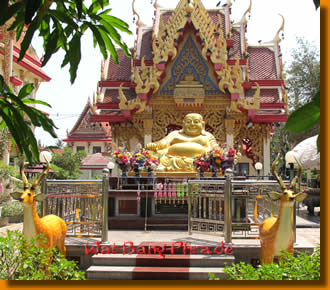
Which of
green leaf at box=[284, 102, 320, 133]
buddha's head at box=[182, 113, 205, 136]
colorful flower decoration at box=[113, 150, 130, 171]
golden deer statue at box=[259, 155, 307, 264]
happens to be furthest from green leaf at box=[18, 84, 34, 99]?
buddha's head at box=[182, 113, 205, 136]

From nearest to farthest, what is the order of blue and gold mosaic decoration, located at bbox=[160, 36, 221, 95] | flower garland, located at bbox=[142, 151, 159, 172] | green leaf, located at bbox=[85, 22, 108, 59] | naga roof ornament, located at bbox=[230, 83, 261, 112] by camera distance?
1. green leaf, located at bbox=[85, 22, 108, 59]
2. flower garland, located at bbox=[142, 151, 159, 172]
3. naga roof ornament, located at bbox=[230, 83, 261, 112]
4. blue and gold mosaic decoration, located at bbox=[160, 36, 221, 95]

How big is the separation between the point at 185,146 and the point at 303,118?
8.03 meters

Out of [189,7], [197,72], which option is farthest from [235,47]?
[189,7]

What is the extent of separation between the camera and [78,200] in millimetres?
5859

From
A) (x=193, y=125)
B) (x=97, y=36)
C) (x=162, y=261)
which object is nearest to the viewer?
(x=97, y=36)

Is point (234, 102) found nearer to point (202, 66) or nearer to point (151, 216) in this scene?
point (202, 66)

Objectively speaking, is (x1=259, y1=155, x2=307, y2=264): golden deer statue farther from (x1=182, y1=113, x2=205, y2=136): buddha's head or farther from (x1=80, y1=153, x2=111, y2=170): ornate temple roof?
(x1=80, y1=153, x2=111, y2=170): ornate temple roof

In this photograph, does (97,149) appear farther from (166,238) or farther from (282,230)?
(282,230)

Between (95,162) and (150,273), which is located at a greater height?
(95,162)

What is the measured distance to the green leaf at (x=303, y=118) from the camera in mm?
1312

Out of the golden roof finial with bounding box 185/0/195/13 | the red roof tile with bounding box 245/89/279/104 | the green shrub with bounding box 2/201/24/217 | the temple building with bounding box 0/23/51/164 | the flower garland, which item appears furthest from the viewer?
the temple building with bounding box 0/23/51/164

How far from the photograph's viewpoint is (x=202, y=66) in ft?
37.7

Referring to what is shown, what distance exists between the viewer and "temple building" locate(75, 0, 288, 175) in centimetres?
1084

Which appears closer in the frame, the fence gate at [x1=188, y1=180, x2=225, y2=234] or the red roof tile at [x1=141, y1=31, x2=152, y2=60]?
the fence gate at [x1=188, y1=180, x2=225, y2=234]
